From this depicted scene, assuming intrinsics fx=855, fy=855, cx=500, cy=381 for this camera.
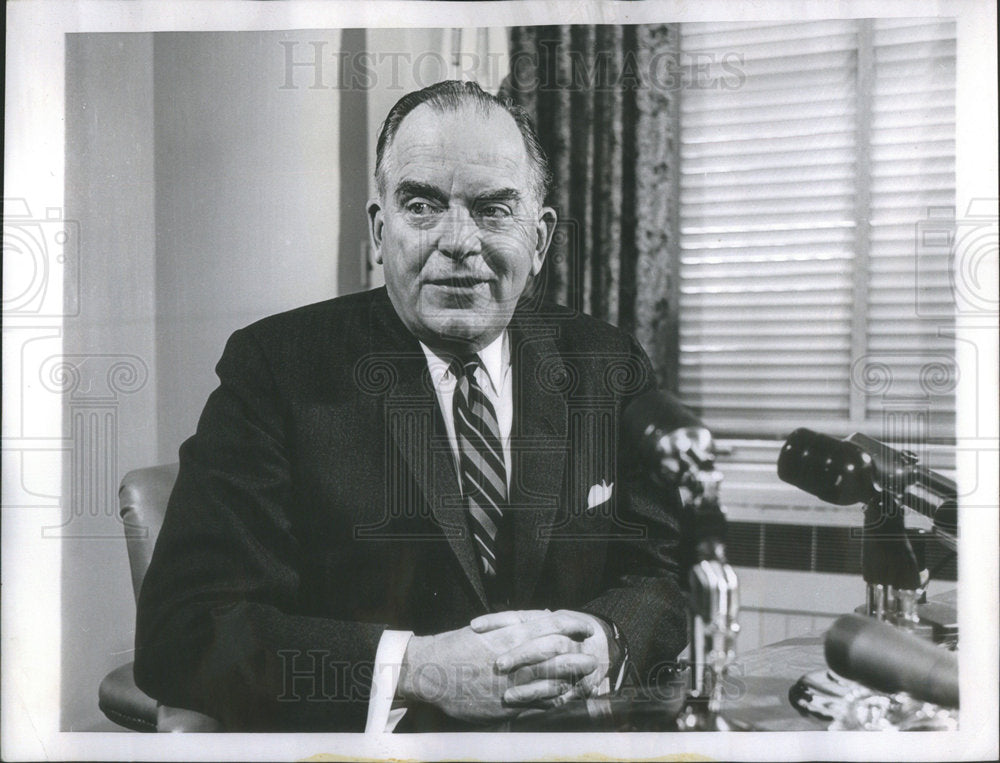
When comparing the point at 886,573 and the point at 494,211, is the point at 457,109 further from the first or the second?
the point at 886,573

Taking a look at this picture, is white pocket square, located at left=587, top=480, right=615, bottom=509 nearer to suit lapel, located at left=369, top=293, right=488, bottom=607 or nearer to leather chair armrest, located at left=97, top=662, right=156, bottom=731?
suit lapel, located at left=369, top=293, right=488, bottom=607

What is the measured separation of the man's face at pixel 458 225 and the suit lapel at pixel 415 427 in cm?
3

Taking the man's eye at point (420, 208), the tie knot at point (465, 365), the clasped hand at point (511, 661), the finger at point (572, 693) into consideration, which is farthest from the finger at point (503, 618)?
the man's eye at point (420, 208)

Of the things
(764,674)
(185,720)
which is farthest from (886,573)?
(185,720)

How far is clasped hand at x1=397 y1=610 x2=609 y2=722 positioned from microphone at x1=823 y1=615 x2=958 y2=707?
0.33 meters

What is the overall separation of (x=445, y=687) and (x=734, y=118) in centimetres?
86

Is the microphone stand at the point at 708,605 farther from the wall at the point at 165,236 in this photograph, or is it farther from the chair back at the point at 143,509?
the chair back at the point at 143,509

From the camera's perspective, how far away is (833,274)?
118 cm

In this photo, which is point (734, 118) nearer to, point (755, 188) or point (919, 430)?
point (755, 188)

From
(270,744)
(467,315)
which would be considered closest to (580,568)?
(467,315)

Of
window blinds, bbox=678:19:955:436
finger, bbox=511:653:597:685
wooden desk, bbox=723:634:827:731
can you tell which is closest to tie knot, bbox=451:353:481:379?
window blinds, bbox=678:19:955:436

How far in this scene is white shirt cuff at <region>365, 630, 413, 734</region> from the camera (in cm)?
114

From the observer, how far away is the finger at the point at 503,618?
1134 mm

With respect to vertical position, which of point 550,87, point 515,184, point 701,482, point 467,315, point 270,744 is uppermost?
point 550,87
